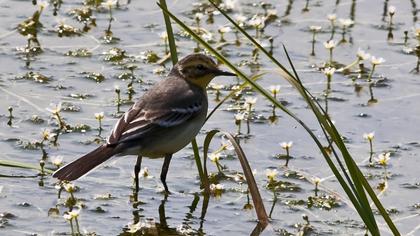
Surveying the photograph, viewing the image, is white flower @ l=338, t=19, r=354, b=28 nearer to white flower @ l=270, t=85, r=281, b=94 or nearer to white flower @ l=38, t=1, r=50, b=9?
white flower @ l=270, t=85, r=281, b=94

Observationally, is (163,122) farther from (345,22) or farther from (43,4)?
(345,22)

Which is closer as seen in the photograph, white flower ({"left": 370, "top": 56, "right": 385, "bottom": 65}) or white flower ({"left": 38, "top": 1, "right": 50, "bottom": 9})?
white flower ({"left": 370, "top": 56, "right": 385, "bottom": 65})

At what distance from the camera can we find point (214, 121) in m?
10.6

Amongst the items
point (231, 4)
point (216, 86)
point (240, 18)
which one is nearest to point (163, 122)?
point (216, 86)

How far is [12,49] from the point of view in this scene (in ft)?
38.6

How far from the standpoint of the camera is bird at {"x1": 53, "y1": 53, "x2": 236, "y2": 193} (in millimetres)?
8469

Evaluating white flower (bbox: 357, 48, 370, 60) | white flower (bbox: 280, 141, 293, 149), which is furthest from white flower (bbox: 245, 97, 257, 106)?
white flower (bbox: 357, 48, 370, 60)

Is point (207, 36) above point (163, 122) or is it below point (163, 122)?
below

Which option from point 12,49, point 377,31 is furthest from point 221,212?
point 377,31

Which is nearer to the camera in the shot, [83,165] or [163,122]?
[83,165]

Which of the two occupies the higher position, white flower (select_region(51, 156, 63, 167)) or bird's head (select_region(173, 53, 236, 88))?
bird's head (select_region(173, 53, 236, 88))

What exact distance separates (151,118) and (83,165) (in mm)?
811

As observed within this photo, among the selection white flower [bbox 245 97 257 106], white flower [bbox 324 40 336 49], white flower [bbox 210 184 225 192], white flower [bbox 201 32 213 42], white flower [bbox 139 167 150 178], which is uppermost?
white flower [bbox 324 40 336 49]

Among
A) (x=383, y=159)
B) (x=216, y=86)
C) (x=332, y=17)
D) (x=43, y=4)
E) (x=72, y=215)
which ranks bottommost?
(x=383, y=159)
